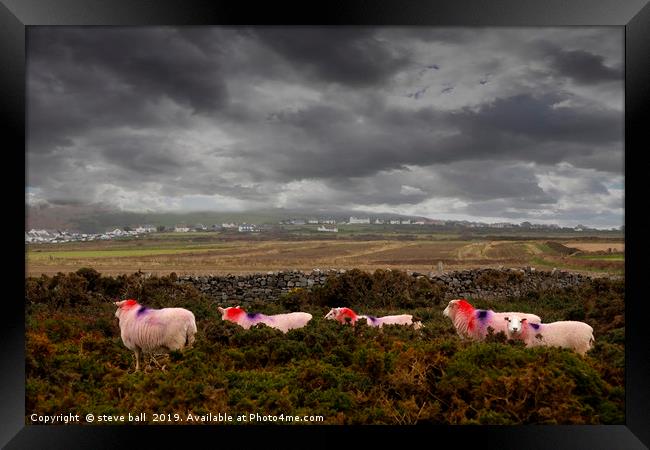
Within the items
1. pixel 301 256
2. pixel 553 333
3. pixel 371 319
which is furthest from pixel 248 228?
pixel 553 333

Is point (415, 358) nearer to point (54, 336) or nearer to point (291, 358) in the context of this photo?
point (291, 358)

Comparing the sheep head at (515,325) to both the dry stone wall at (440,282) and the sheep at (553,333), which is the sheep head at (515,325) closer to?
the sheep at (553,333)

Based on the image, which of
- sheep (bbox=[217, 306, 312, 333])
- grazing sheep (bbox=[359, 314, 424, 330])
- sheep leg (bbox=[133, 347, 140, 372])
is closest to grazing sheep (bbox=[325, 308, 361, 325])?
grazing sheep (bbox=[359, 314, 424, 330])

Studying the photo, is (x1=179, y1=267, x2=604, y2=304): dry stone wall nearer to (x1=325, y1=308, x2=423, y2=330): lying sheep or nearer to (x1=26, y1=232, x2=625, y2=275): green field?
(x1=26, y1=232, x2=625, y2=275): green field

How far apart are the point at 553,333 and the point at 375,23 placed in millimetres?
5504

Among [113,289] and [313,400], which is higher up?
[113,289]

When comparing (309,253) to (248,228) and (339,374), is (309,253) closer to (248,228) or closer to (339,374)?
(248,228)

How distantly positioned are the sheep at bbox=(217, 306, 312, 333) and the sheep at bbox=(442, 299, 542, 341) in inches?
106

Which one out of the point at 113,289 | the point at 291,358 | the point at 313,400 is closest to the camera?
the point at 313,400

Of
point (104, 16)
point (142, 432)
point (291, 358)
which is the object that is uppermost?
point (104, 16)

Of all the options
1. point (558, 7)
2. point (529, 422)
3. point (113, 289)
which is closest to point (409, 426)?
point (529, 422)

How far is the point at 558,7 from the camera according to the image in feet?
15.3

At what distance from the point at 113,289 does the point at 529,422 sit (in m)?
7.91

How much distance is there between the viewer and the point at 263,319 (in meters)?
7.61
